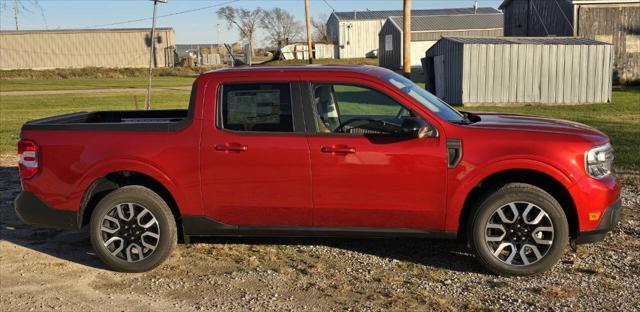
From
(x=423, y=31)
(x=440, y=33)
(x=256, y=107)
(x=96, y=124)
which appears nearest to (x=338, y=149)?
(x=256, y=107)

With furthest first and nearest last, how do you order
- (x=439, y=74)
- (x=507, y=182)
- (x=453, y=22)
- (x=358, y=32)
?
(x=358, y=32) < (x=453, y=22) < (x=439, y=74) < (x=507, y=182)

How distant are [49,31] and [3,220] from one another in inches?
2518

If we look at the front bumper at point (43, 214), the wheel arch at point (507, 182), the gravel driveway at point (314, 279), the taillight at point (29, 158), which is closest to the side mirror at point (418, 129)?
the wheel arch at point (507, 182)

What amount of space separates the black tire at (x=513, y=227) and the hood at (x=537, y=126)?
48 cm

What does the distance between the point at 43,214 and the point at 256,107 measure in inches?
83.1

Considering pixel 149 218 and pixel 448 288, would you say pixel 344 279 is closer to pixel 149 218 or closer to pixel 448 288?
pixel 448 288

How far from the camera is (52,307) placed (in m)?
4.35

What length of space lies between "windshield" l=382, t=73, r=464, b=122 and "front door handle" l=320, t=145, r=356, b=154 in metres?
0.70

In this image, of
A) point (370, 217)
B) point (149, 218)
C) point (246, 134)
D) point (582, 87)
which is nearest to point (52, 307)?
point (149, 218)

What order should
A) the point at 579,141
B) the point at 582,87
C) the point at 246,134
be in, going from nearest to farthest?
1. the point at 579,141
2. the point at 246,134
3. the point at 582,87

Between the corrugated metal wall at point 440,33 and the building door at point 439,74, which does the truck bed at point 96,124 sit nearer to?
the building door at point 439,74

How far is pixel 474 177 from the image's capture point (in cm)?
461

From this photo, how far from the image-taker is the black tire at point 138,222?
16.4 feet

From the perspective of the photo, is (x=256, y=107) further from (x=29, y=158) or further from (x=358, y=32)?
(x=358, y=32)
